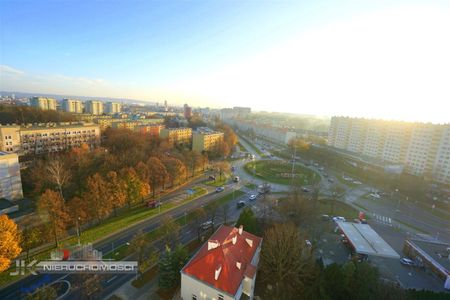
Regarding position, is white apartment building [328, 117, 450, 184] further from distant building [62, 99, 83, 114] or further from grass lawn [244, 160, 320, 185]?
distant building [62, 99, 83, 114]

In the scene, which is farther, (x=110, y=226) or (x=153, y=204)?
(x=153, y=204)

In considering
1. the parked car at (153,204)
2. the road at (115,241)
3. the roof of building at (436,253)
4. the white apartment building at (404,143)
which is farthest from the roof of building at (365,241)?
the white apartment building at (404,143)

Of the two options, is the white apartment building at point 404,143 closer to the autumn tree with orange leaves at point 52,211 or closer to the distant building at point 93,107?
the autumn tree with orange leaves at point 52,211

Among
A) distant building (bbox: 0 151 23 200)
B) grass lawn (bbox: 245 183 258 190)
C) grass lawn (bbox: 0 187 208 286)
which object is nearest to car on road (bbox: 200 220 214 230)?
grass lawn (bbox: 0 187 208 286)

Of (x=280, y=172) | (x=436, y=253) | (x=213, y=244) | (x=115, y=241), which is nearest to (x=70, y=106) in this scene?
(x=280, y=172)

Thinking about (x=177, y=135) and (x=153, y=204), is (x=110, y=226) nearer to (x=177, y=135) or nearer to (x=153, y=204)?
(x=153, y=204)

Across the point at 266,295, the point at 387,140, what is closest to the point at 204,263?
the point at 266,295

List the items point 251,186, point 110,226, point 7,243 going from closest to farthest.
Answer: point 7,243, point 110,226, point 251,186
